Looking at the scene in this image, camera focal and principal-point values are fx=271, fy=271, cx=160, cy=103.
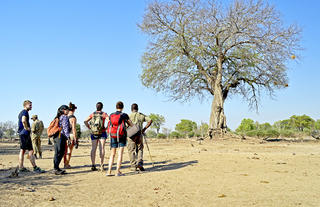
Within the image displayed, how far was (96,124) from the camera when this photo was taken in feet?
26.0

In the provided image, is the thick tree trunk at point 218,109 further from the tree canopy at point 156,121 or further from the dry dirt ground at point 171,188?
the tree canopy at point 156,121

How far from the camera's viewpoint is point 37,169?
303 inches

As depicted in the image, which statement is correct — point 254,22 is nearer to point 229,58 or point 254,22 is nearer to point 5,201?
point 229,58

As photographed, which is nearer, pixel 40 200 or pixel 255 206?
pixel 255 206

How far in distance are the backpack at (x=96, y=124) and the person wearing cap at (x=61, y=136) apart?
0.69m

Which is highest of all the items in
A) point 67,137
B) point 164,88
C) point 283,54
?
point 283,54

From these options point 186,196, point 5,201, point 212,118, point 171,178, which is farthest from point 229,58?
point 5,201

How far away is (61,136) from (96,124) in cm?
101

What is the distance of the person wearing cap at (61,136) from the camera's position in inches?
293

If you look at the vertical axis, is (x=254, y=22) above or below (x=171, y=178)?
above

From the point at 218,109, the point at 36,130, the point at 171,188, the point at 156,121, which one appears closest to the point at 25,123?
the point at 171,188

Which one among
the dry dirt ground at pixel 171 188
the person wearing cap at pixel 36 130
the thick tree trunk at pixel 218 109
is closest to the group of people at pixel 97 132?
the dry dirt ground at pixel 171 188

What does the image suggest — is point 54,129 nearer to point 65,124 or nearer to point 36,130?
point 65,124

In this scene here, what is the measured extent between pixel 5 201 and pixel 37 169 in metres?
3.35
